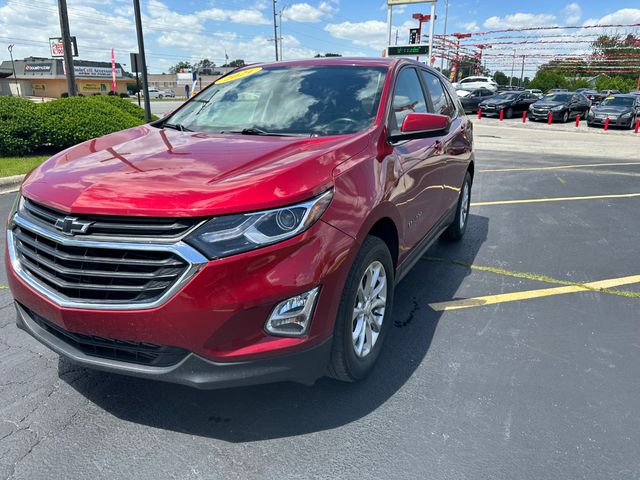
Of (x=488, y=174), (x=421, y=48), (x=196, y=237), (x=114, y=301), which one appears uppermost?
(x=421, y=48)

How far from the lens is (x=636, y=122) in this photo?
22.2 metres

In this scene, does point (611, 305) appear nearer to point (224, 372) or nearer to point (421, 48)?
point (224, 372)

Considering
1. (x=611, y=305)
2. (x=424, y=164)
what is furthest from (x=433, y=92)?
(x=611, y=305)

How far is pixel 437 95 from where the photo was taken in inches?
184

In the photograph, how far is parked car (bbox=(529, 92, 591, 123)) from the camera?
25.6 meters

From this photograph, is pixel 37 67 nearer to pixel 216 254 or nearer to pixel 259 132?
pixel 259 132

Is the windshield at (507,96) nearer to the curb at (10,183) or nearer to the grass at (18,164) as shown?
the grass at (18,164)

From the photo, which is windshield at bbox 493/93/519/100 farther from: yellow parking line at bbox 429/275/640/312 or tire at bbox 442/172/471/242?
yellow parking line at bbox 429/275/640/312

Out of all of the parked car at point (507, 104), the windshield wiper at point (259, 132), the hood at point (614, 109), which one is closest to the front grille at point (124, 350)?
→ the windshield wiper at point (259, 132)

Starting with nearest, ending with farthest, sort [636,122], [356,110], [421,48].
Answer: [356,110], [636,122], [421,48]

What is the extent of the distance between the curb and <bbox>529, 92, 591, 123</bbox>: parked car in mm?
24719

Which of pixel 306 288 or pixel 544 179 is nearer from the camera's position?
pixel 306 288

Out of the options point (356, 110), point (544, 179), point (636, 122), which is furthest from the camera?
point (636, 122)

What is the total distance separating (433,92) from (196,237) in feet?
10.6
